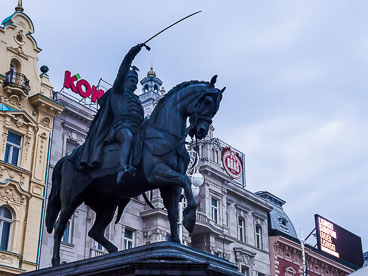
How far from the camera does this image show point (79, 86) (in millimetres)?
31609

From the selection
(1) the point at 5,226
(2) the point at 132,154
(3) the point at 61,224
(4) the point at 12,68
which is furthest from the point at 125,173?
(4) the point at 12,68

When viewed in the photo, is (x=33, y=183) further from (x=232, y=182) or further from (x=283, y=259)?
(x=283, y=259)

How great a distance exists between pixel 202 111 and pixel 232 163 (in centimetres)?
3175

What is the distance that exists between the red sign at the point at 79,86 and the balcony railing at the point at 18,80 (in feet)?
10.5

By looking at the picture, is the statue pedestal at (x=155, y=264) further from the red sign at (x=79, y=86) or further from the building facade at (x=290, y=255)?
the building facade at (x=290, y=255)

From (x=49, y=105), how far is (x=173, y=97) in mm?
19645

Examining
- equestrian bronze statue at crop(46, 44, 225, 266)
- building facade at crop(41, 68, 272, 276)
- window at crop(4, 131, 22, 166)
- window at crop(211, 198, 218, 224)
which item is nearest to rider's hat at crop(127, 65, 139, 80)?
equestrian bronze statue at crop(46, 44, 225, 266)

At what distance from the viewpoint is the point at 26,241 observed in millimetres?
25953

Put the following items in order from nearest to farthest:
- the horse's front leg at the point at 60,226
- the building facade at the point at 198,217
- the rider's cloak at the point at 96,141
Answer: the rider's cloak at the point at 96,141
the horse's front leg at the point at 60,226
the building facade at the point at 198,217

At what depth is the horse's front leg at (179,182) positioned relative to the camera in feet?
29.9

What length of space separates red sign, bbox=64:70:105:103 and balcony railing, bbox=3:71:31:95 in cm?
319

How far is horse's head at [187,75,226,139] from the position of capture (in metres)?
9.68

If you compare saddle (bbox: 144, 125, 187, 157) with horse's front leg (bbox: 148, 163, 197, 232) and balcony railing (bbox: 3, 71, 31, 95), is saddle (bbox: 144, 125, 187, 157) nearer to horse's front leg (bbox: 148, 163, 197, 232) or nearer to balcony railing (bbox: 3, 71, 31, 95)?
horse's front leg (bbox: 148, 163, 197, 232)

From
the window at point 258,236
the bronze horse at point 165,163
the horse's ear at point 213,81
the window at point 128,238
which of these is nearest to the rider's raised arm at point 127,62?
the bronze horse at point 165,163
